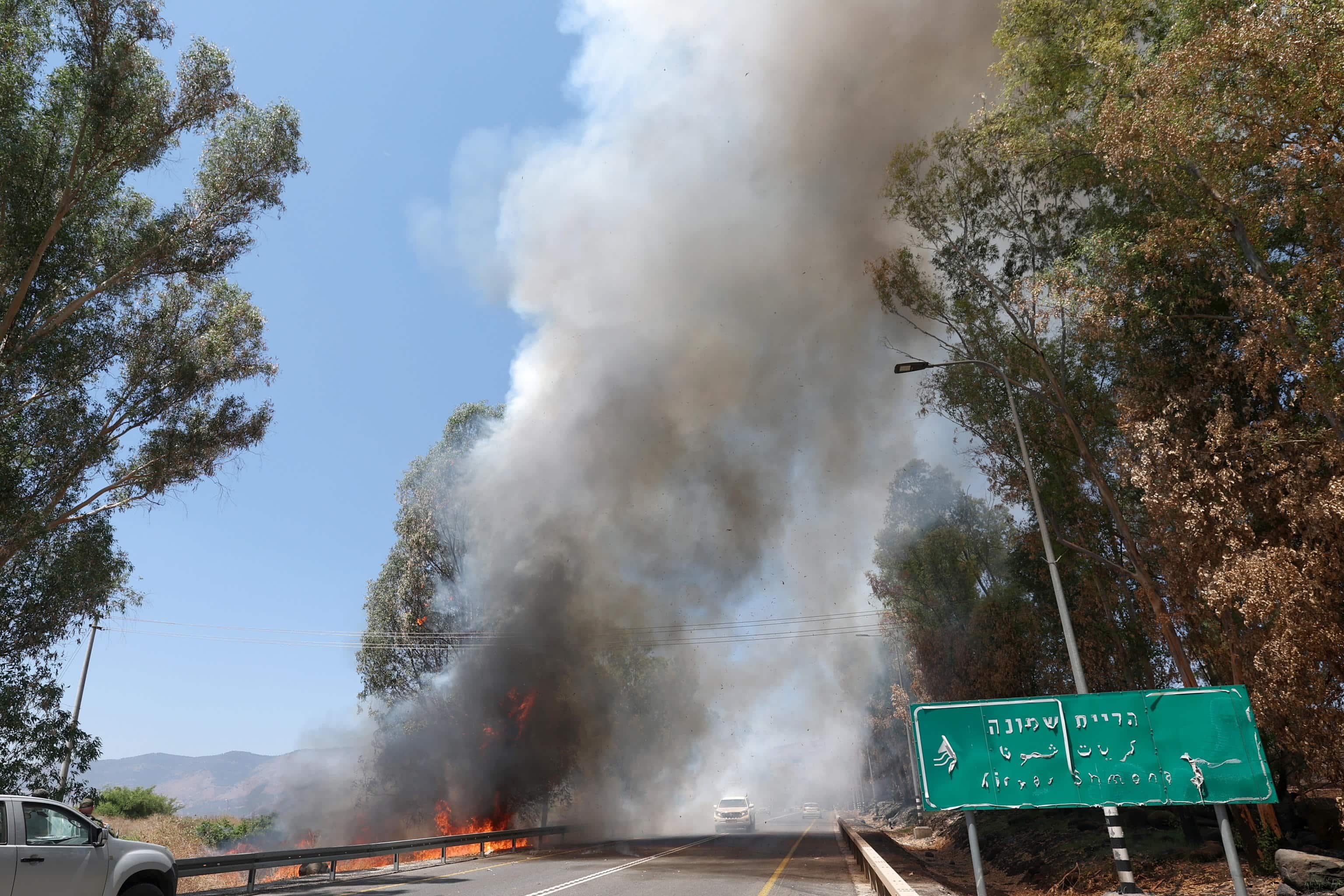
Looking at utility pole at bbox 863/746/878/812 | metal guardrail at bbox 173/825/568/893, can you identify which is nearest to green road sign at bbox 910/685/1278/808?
metal guardrail at bbox 173/825/568/893

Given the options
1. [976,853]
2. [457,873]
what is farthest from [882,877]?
[457,873]

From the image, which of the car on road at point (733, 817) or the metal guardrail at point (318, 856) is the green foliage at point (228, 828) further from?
the car on road at point (733, 817)

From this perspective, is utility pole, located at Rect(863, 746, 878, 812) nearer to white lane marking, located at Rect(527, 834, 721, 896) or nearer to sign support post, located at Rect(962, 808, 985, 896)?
white lane marking, located at Rect(527, 834, 721, 896)

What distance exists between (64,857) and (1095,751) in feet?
31.0

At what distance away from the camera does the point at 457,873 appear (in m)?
14.1

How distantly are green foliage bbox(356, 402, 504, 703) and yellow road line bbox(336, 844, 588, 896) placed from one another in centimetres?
1282

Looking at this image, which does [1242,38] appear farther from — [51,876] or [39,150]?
[39,150]

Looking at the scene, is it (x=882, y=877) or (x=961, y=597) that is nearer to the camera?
(x=882, y=877)

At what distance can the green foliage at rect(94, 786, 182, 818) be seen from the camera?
35.9m

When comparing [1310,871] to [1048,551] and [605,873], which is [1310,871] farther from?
[605,873]

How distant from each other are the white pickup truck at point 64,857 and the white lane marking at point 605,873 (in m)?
4.74

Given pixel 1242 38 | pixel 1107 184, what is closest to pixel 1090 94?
pixel 1107 184

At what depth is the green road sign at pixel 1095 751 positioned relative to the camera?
624 cm

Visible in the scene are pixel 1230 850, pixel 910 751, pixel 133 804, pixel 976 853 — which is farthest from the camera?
pixel 910 751
